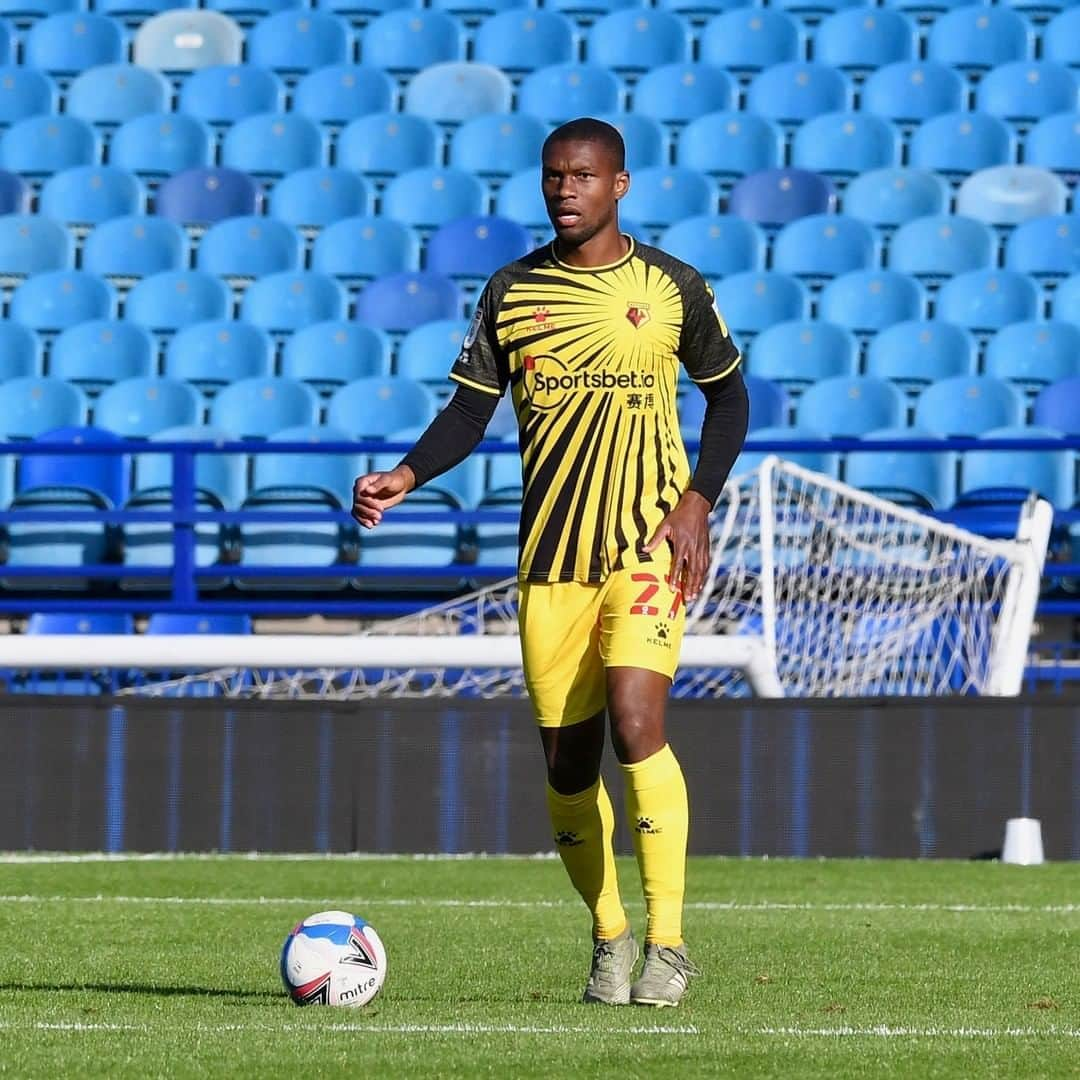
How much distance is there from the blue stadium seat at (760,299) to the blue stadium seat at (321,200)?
293 centimetres

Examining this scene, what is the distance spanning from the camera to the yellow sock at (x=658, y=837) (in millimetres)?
4422

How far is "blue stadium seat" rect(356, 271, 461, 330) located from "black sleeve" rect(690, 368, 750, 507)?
9.91 m

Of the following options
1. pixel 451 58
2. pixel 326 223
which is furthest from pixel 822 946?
pixel 451 58

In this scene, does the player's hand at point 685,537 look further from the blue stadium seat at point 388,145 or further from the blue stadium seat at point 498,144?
the blue stadium seat at point 388,145

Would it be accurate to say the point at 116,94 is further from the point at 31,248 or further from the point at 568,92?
the point at 568,92

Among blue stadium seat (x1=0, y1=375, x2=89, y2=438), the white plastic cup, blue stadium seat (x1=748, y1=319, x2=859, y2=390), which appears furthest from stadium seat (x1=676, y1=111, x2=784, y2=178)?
the white plastic cup

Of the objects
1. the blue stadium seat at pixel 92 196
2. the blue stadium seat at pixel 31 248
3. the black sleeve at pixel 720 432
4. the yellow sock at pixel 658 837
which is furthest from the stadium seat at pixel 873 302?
the yellow sock at pixel 658 837

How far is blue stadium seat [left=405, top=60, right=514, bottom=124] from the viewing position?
1653 cm

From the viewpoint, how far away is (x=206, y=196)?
51.3 ft

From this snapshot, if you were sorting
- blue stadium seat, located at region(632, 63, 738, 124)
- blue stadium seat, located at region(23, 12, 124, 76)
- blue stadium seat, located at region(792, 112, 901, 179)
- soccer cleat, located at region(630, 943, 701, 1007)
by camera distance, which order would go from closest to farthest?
1. soccer cleat, located at region(630, 943, 701, 1007)
2. blue stadium seat, located at region(792, 112, 901, 179)
3. blue stadium seat, located at region(632, 63, 738, 124)
4. blue stadium seat, located at region(23, 12, 124, 76)

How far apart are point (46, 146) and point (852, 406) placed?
6.77 m

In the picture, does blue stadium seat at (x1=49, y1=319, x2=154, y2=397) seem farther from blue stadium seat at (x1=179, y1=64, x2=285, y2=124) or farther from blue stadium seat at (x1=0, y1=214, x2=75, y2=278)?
blue stadium seat at (x1=179, y1=64, x2=285, y2=124)

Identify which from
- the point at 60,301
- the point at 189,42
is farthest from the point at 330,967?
the point at 189,42

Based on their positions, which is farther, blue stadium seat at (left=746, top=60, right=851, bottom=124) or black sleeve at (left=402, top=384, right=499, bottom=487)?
blue stadium seat at (left=746, top=60, right=851, bottom=124)
